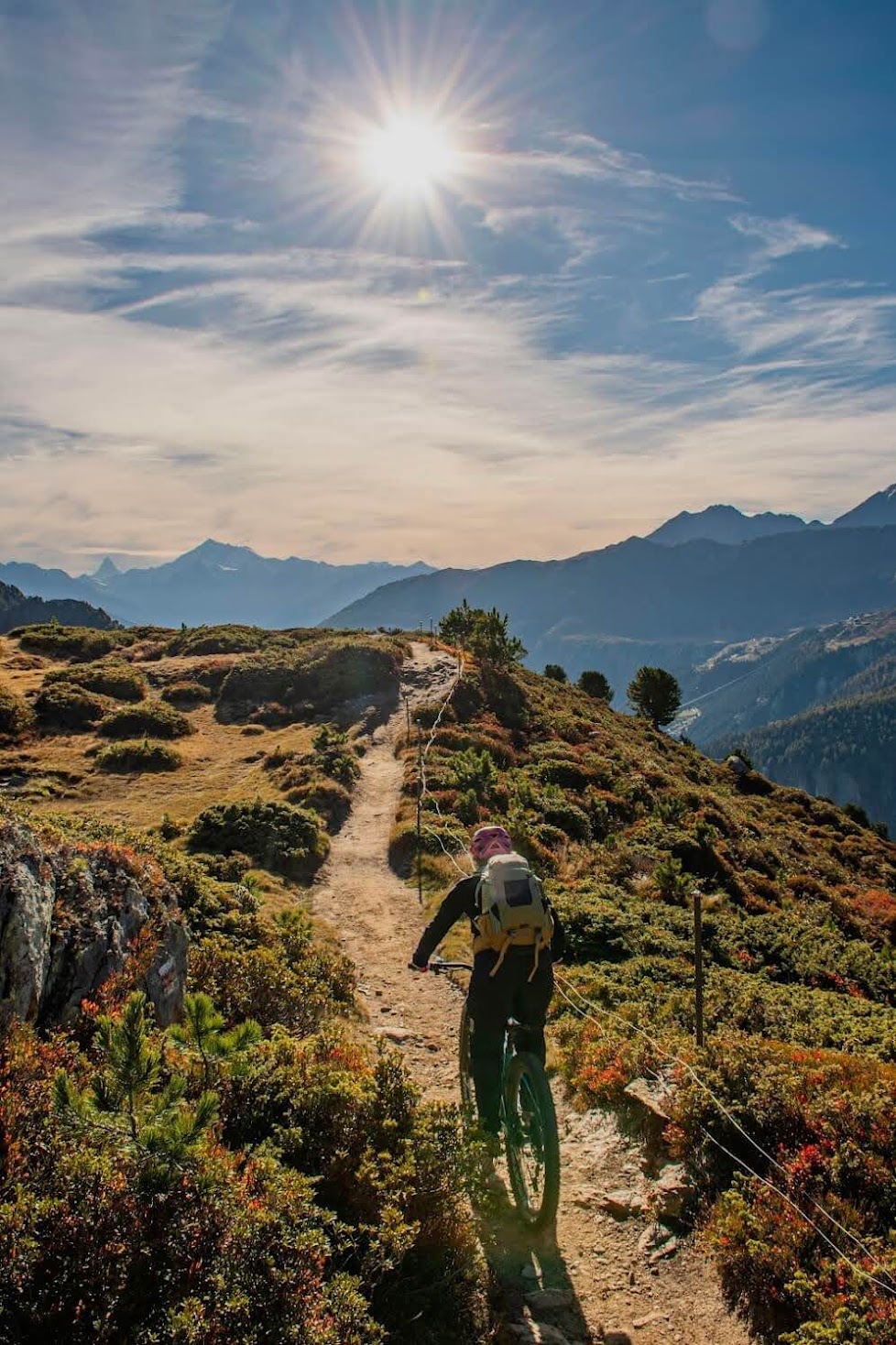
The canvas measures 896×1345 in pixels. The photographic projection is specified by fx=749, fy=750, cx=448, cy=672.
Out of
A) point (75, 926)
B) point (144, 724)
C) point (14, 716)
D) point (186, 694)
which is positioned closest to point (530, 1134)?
point (75, 926)

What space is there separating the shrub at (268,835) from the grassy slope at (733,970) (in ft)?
8.08

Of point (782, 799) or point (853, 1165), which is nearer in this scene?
point (853, 1165)

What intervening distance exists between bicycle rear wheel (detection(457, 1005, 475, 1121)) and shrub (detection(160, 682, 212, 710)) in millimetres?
37937

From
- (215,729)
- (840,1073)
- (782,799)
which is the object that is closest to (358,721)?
(215,729)

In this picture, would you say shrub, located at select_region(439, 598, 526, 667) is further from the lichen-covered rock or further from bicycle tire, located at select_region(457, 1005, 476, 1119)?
bicycle tire, located at select_region(457, 1005, 476, 1119)

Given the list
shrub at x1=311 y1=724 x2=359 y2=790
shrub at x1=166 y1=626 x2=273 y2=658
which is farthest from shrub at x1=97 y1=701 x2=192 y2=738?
shrub at x1=166 y1=626 x2=273 y2=658

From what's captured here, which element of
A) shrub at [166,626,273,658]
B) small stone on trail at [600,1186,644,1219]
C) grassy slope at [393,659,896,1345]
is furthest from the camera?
shrub at [166,626,273,658]

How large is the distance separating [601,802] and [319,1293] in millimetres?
23701

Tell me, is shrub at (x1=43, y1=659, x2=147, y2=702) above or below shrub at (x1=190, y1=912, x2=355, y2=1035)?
above

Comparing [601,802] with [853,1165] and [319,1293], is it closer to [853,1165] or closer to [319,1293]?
[853,1165]

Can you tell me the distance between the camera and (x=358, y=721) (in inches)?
1508

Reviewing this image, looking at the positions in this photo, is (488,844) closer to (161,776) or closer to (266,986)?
(266,986)

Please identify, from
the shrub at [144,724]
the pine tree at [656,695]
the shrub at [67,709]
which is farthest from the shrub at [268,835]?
the pine tree at [656,695]

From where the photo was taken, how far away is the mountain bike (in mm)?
5785
